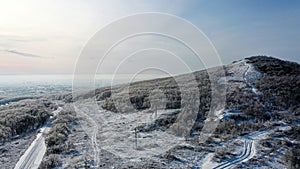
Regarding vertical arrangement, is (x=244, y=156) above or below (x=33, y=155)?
above

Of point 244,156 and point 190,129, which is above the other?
point 190,129

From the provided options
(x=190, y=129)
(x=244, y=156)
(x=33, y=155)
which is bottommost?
(x=33, y=155)

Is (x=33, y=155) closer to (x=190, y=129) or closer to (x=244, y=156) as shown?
(x=190, y=129)

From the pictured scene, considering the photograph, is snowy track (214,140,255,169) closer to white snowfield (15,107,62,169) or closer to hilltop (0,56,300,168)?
hilltop (0,56,300,168)

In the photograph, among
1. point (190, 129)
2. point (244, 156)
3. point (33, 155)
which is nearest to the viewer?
point (244, 156)

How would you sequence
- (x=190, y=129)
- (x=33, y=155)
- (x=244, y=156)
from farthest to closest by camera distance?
(x=190, y=129) < (x=33, y=155) < (x=244, y=156)

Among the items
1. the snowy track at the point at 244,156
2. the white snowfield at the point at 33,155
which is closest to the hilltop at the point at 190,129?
the snowy track at the point at 244,156

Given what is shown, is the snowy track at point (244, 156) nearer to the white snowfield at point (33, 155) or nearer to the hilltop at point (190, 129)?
the hilltop at point (190, 129)

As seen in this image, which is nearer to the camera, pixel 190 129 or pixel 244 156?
pixel 244 156

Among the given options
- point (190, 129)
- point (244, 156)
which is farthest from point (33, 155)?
point (244, 156)

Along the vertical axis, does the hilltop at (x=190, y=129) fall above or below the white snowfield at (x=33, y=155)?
above

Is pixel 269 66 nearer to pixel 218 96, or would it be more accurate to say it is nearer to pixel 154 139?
pixel 218 96

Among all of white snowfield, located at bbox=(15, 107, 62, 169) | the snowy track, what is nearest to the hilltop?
the snowy track

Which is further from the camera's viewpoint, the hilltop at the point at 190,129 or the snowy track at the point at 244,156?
the hilltop at the point at 190,129
